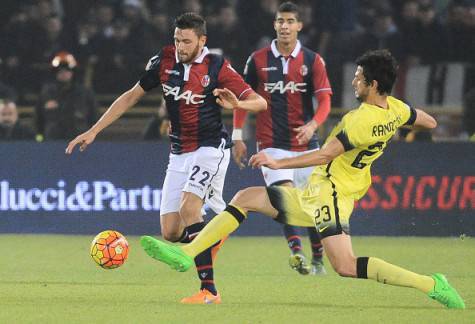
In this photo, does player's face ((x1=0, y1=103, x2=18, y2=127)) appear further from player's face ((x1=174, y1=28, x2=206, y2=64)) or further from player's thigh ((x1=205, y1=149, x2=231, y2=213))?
player's face ((x1=174, y1=28, x2=206, y2=64))

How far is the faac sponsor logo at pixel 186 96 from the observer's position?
9398mm

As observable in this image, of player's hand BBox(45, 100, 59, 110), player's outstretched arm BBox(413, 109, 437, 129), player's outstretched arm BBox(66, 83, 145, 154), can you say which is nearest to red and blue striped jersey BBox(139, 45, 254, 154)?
player's outstretched arm BBox(66, 83, 145, 154)

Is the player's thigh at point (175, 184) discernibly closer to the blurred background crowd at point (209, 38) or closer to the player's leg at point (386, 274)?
the player's leg at point (386, 274)

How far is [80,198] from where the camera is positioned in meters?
14.5

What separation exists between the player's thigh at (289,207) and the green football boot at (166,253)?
0.77 m

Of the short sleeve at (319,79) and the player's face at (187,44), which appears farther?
the short sleeve at (319,79)

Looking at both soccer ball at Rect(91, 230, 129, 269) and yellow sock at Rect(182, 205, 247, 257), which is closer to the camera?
yellow sock at Rect(182, 205, 247, 257)

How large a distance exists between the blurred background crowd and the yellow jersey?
8.39 meters

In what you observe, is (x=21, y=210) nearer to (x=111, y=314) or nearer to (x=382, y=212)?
(x=382, y=212)

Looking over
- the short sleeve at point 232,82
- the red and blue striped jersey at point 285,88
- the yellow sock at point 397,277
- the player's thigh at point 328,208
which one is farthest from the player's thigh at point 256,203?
the red and blue striped jersey at point 285,88

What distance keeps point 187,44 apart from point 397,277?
2330 millimetres

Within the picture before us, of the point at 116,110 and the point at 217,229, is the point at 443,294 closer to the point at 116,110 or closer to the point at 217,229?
the point at 217,229

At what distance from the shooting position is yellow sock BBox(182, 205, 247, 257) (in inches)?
337

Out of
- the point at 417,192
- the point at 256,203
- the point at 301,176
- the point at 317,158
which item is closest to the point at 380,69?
the point at 317,158
